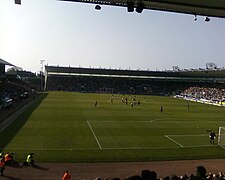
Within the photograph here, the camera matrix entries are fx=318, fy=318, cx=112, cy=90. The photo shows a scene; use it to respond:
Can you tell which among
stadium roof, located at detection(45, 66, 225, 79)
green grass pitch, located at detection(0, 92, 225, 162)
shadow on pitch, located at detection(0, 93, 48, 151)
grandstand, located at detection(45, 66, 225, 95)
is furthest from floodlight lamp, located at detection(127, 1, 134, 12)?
stadium roof, located at detection(45, 66, 225, 79)

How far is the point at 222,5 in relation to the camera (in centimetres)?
1535

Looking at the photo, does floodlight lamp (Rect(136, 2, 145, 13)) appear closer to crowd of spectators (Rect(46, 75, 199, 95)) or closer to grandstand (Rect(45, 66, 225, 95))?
grandstand (Rect(45, 66, 225, 95))

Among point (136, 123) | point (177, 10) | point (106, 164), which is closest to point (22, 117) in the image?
point (136, 123)

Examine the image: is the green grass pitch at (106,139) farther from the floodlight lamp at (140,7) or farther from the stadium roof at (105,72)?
the stadium roof at (105,72)

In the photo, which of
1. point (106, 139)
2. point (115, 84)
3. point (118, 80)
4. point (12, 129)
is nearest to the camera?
point (106, 139)

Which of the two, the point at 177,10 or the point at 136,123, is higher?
the point at 177,10

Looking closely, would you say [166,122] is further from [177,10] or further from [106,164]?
[177,10]

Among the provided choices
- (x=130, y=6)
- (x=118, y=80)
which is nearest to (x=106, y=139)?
(x=130, y=6)

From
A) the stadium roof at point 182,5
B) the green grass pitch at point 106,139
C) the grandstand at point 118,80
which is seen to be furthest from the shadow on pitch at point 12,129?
the grandstand at point 118,80

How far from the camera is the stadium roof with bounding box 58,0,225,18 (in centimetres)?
1496

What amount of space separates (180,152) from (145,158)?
3.81 metres

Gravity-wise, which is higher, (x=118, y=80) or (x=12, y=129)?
(x=118, y=80)

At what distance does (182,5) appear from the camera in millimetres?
15680

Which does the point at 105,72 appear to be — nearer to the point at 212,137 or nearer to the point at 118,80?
the point at 118,80
